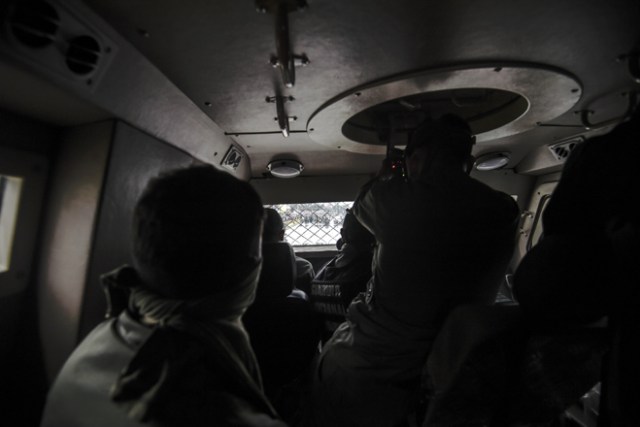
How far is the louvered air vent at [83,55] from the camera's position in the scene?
0.89m

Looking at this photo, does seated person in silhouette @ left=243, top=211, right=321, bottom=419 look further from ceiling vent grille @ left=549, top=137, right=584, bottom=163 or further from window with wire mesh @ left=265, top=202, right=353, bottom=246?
ceiling vent grille @ left=549, top=137, right=584, bottom=163

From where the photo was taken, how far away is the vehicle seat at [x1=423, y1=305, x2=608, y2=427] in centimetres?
73

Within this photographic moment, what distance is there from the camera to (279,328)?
1.71 meters

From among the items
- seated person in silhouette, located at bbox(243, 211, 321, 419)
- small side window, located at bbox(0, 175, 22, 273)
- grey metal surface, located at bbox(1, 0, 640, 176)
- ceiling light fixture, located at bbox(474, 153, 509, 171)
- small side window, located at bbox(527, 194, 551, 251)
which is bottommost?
seated person in silhouette, located at bbox(243, 211, 321, 419)

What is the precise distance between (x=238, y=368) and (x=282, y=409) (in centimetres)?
A: 138

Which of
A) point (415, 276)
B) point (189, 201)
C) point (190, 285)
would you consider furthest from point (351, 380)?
point (189, 201)

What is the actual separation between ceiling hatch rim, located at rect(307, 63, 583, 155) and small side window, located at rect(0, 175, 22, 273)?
1346 millimetres

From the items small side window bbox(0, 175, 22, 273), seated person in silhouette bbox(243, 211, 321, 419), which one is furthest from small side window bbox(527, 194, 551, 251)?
small side window bbox(0, 175, 22, 273)

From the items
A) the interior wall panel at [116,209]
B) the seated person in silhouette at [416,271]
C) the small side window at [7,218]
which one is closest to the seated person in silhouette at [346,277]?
the seated person in silhouette at [416,271]

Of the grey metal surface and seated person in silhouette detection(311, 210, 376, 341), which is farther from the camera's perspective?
seated person in silhouette detection(311, 210, 376, 341)

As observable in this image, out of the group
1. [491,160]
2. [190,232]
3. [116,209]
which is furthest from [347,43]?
[491,160]

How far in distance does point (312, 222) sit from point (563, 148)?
2553 millimetres

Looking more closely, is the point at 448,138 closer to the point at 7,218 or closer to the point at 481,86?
the point at 481,86

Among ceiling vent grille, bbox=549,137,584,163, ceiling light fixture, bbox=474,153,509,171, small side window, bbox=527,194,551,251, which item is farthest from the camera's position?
small side window, bbox=527,194,551,251
